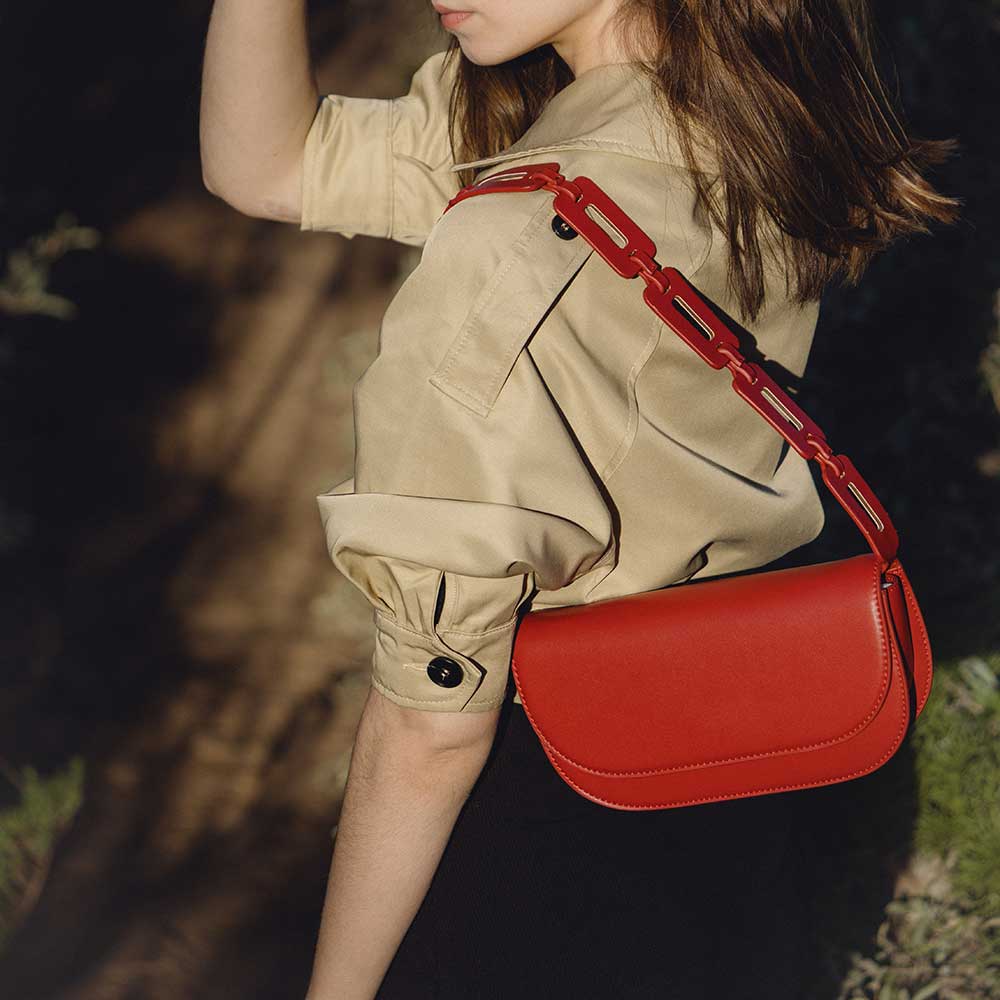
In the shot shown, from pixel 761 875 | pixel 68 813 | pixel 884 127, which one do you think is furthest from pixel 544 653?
pixel 68 813

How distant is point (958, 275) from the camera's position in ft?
7.90

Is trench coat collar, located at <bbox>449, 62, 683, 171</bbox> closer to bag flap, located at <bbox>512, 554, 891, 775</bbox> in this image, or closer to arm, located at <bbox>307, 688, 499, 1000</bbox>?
bag flap, located at <bbox>512, 554, 891, 775</bbox>

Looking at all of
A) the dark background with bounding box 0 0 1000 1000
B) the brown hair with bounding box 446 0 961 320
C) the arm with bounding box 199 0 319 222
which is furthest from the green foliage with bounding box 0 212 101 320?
the brown hair with bounding box 446 0 961 320

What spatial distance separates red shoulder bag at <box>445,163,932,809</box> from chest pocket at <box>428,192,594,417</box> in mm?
148

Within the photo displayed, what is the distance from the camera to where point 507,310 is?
0.94m

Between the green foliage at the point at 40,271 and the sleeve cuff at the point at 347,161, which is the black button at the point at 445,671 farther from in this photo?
the green foliage at the point at 40,271

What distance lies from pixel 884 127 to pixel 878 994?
1.59 meters

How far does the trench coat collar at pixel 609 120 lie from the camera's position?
3.28ft

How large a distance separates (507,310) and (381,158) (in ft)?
1.89

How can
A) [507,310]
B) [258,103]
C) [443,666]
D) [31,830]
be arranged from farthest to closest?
[31,830] < [258,103] < [443,666] < [507,310]

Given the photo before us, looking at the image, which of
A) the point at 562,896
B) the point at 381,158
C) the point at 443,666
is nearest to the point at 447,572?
the point at 443,666

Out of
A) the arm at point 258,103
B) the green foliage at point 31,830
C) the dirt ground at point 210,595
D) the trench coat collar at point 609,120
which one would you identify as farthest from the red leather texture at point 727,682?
the green foliage at point 31,830

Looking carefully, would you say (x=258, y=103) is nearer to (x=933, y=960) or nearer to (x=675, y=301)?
(x=675, y=301)

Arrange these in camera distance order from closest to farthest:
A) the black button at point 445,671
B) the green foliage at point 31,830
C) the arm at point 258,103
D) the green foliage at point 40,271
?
the black button at point 445,671 → the arm at point 258,103 → the green foliage at point 31,830 → the green foliage at point 40,271
